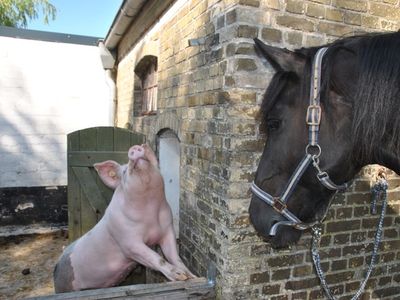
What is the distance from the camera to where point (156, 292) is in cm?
227

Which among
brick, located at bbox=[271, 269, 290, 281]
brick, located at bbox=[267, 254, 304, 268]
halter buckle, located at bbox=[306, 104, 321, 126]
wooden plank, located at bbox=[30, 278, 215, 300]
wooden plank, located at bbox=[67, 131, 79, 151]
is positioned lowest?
wooden plank, located at bbox=[30, 278, 215, 300]

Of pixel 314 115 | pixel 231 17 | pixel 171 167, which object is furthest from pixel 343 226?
pixel 171 167

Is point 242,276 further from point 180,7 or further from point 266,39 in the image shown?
point 180,7

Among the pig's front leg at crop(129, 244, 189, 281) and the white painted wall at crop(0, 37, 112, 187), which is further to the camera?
the white painted wall at crop(0, 37, 112, 187)

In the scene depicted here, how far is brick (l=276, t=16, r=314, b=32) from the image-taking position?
2320 mm

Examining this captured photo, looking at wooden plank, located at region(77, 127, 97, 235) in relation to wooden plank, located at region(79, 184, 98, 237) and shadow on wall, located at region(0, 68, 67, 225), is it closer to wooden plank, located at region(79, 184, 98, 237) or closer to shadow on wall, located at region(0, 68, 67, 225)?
wooden plank, located at region(79, 184, 98, 237)

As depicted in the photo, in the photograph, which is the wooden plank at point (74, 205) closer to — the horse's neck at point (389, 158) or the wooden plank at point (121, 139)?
the wooden plank at point (121, 139)

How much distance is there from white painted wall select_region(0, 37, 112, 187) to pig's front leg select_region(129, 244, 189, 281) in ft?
16.3

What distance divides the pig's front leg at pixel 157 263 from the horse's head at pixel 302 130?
81cm

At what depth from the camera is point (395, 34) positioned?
155 cm

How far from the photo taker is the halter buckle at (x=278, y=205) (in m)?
1.75

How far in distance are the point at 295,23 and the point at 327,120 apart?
1.04 meters

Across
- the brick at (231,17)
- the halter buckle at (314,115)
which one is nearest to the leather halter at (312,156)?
the halter buckle at (314,115)

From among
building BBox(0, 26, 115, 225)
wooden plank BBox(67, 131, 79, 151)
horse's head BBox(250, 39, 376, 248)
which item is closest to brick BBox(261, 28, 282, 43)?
horse's head BBox(250, 39, 376, 248)
